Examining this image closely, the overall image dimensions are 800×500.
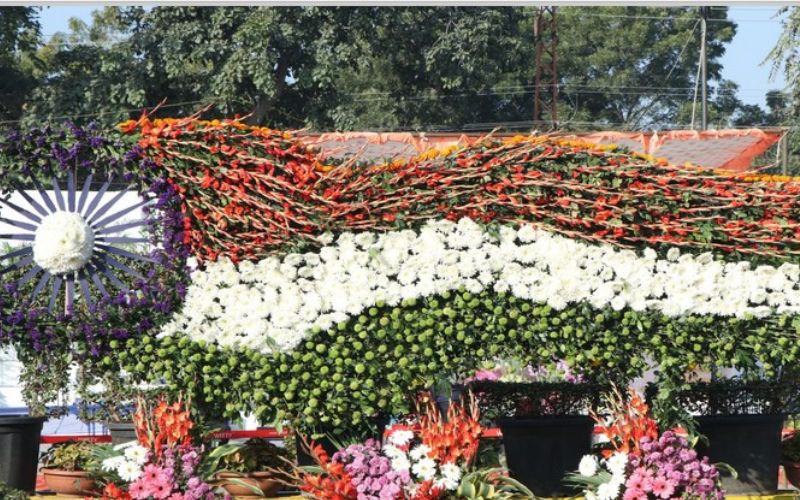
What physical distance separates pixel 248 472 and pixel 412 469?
111cm

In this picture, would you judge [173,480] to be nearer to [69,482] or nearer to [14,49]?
[69,482]

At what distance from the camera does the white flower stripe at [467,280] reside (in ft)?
18.1

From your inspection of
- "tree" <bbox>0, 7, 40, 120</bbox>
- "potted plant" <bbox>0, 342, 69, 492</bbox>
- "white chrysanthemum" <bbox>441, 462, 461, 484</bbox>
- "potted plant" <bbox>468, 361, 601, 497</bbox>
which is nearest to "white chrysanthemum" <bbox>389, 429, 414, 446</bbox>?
"white chrysanthemum" <bbox>441, 462, 461, 484</bbox>

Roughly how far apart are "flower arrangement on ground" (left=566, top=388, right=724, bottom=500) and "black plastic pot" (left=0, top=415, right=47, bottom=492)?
2957mm

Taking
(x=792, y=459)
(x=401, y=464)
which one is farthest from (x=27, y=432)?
(x=792, y=459)

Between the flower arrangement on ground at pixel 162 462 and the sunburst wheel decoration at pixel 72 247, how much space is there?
789 mm

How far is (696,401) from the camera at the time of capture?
6.44m

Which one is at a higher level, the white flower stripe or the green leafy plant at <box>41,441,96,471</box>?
the white flower stripe

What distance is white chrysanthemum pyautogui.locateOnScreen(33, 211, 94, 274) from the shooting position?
5750 millimetres

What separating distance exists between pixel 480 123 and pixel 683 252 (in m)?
24.4

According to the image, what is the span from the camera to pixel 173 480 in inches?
203

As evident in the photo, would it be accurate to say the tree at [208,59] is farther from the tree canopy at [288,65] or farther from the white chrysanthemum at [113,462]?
the white chrysanthemum at [113,462]

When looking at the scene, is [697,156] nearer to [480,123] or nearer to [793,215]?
[793,215]

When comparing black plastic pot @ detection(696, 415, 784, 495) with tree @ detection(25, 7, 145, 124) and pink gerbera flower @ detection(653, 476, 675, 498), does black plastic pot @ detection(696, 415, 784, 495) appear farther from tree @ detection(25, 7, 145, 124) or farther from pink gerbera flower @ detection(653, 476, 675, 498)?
tree @ detection(25, 7, 145, 124)
